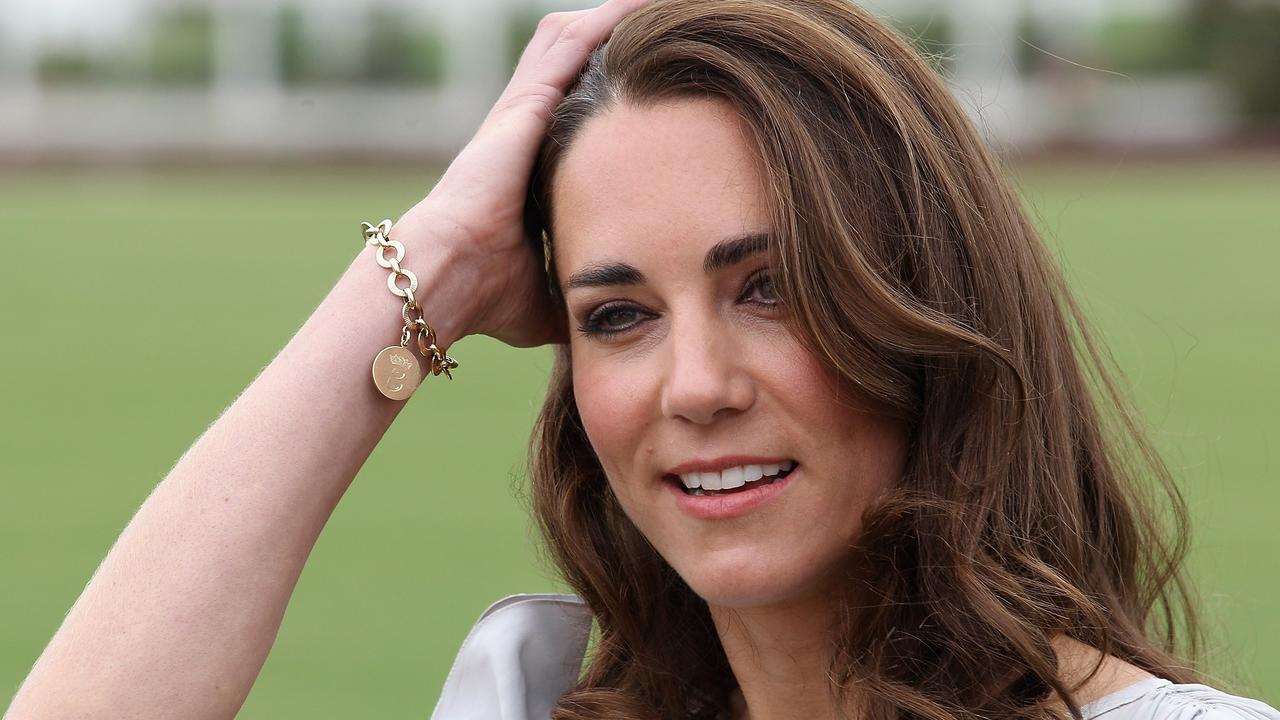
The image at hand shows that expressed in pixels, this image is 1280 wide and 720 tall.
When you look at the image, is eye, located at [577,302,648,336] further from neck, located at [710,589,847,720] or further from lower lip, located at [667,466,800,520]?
neck, located at [710,589,847,720]

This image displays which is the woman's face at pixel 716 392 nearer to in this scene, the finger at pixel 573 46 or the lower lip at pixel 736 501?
the lower lip at pixel 736 501

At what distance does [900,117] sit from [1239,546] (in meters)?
7.72

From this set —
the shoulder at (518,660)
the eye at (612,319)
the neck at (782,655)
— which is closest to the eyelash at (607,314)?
the eye at (612,319)

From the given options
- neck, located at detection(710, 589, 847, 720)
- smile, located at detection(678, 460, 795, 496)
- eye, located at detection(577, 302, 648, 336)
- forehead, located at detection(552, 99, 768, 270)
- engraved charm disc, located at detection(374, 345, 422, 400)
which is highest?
forehead, located at detection(552, 99, 768, 270)

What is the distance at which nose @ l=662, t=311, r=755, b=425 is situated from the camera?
2496 millimetres

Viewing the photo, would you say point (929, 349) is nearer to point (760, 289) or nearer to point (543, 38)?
point (760, 289)

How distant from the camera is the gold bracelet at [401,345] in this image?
2852 millimetres

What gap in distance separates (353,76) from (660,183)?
143 ft

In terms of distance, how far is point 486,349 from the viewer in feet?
54.1

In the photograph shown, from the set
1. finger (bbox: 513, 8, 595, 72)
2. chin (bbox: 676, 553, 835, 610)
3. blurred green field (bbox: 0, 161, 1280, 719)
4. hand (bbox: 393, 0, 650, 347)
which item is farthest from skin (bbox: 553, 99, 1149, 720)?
blurred green field (bbox: 0, 161, 1280, 719)

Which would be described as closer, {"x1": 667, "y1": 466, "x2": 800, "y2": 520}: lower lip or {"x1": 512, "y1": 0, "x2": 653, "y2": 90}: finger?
{"x1": 667, "y1": 466, "x2": 800, "y2": 520}: lower lip

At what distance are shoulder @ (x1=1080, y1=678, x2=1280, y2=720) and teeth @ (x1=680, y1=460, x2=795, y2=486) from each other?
1.84ft

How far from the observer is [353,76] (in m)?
45.0

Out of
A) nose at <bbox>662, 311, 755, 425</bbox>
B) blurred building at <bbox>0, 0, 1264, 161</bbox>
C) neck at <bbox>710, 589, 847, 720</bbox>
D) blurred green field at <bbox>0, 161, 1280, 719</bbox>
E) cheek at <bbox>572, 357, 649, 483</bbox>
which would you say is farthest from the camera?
blurred building at <bbox>0, 0, 1264, 161</bbox>
